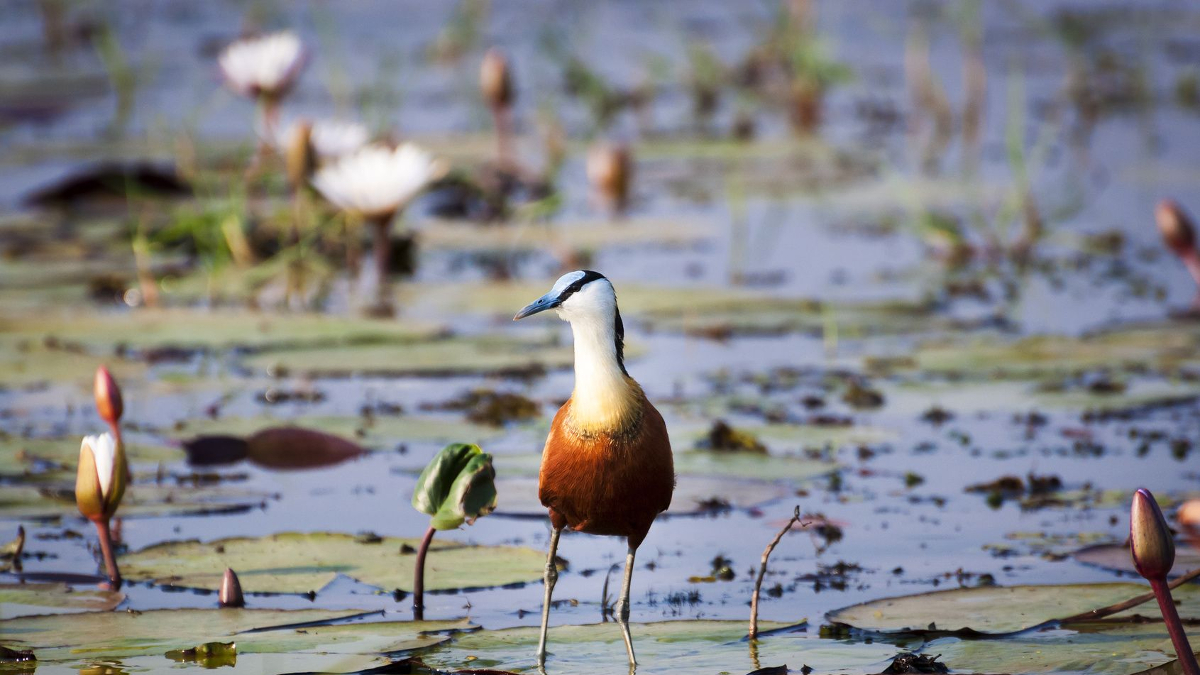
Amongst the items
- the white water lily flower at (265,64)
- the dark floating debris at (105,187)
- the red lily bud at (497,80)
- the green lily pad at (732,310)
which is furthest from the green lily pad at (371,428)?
the red lily bud at (497,80)

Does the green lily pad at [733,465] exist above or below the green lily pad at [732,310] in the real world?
below

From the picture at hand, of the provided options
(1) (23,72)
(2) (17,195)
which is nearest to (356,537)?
(2) (17,195)

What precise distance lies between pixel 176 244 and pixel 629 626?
17.6 feet

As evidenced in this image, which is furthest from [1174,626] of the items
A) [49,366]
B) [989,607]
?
[49,366]

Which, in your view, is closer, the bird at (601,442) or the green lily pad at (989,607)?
the bird at (601,442)

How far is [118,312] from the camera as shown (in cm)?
661

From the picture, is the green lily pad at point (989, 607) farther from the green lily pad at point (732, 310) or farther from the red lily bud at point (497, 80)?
the red lily bud at point (497, 80)

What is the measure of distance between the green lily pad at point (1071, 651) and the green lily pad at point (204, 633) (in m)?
1.03

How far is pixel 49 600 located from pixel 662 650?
138 centimetres

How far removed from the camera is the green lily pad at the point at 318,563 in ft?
12.5

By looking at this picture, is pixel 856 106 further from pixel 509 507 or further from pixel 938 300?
pixel 509 507

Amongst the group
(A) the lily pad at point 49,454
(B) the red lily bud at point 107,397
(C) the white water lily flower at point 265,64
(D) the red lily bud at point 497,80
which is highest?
(D) the red lily bud at point 497,80

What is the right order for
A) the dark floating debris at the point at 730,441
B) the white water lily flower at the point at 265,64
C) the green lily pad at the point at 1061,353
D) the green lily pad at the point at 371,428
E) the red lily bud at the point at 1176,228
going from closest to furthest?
the dark floating debris at the point at 730,441 → the green lily pad at the point at 371,428 → the green lily pad at the point at 1061,353 → the red lily bud at the point at 1176,228 → the white water lily flower at the point at 265,64

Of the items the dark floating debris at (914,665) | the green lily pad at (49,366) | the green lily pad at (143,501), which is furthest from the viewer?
the green lily pad at (49,366)
